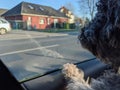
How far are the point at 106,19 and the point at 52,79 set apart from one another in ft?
2.11

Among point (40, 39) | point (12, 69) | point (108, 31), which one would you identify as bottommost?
point (12, 69)

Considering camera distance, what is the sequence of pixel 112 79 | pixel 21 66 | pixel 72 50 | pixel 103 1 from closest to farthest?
pixel 103 1
pixel 112 79
pixel 21 66
pixel 72 50

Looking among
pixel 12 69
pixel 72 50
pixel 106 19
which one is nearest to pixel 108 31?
pixel 106 19

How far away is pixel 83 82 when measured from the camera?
50.8 inches

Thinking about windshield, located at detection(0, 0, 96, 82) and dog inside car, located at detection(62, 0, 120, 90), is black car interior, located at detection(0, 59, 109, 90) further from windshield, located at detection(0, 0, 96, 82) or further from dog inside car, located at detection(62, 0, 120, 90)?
dog inside car, located at detection(62, 0, 120, 90)

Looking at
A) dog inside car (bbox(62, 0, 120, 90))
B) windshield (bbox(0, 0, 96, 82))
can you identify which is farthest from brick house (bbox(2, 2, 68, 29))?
dog inside car (bbox(62, 0, 120, 90))

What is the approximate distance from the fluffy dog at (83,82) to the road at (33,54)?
82 millimetres

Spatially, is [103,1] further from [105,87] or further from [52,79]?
[52,79]

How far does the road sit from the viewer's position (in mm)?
1215

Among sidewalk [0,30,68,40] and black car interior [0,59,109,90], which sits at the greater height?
sidewalk [0,30,68,40]

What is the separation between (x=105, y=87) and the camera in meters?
1.12

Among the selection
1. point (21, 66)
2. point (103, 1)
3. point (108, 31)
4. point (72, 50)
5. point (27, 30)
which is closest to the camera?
point (108, 31)

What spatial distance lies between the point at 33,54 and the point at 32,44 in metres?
0.13

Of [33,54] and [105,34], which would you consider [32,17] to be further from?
[105,34]
